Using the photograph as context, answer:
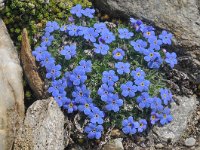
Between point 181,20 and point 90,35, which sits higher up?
point 181,20

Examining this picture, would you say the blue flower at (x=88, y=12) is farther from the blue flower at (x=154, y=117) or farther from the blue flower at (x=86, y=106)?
the blue flower at (x=154, y=117)

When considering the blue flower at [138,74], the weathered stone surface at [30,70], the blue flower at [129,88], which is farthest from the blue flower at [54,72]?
the blue flower at [138,74]

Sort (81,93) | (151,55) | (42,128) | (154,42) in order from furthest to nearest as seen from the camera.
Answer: (154,42) → (151,55) → (81,93) → (42,128)

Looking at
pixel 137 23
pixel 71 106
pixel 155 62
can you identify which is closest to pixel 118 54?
pixel 155 62

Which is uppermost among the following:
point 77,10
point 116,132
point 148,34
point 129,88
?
point 148,34

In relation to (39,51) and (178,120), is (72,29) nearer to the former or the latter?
(39,51)

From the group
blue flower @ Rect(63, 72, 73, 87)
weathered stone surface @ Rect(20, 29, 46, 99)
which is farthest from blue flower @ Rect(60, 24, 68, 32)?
blue flower @ Rect(63, 72, 73, 87)

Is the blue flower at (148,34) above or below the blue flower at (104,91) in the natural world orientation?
above

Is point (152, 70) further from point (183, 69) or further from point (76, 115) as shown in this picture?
point (76, 115)
